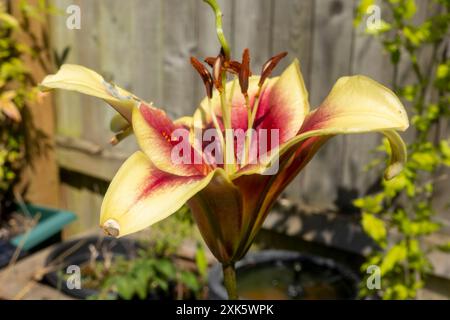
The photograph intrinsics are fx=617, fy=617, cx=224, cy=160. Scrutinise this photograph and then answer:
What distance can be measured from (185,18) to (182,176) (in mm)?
2010

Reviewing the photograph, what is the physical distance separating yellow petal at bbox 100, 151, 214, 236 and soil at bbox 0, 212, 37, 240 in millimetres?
2428

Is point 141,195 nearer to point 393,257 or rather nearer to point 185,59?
point 393,257

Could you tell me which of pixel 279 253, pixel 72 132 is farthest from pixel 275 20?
pixel 72 132

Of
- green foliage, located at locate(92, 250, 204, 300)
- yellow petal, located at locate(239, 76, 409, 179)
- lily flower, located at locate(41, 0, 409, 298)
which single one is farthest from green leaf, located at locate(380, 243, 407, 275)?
yellow petal, located at locate(239, 76, 409, 179)

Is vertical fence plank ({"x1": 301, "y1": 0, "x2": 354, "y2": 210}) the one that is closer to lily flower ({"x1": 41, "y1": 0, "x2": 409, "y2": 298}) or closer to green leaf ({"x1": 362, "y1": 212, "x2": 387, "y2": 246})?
green leaf ({"x1": 362, "y1": 212, "x2": 387, "y2": 246})

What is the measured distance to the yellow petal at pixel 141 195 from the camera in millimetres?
615

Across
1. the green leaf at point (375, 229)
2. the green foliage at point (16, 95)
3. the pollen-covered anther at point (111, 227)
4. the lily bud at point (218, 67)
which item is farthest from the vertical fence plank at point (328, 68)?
the pollen-covered anther at point (111, 227)

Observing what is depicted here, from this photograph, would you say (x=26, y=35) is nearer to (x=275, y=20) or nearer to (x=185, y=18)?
(x=185, y=18)

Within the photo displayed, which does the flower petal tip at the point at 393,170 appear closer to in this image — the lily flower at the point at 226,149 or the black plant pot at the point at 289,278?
the lily flower at the point at 226,149

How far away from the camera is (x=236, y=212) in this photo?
72 centimetres

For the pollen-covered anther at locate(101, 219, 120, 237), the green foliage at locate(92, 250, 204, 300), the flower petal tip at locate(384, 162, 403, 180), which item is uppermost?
the flower petal tip at locate(384, 162, 403, 180)

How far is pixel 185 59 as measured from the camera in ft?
8.77

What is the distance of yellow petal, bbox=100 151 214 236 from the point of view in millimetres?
615

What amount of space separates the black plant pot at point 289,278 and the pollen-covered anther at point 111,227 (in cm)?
136
